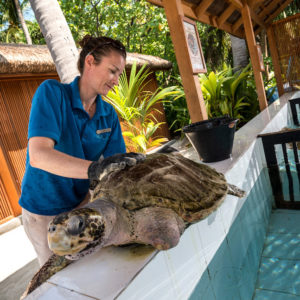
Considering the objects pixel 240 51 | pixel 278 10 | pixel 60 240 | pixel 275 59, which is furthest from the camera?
pixel 240 51

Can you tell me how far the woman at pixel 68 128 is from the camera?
1.19m

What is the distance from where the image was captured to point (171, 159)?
159 centimetres

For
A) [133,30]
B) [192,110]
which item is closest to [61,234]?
[192,110]

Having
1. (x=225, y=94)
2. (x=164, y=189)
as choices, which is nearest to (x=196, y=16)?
(x=225, y=94)

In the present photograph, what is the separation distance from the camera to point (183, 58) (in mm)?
2533

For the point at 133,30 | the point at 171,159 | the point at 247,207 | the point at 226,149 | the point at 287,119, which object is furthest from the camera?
the point at 133,30

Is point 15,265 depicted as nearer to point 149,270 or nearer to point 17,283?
point 17,283

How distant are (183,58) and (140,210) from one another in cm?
185

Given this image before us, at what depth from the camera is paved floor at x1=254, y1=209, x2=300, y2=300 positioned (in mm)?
1466

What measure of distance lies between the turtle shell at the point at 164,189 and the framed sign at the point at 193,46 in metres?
Answer: 1.45

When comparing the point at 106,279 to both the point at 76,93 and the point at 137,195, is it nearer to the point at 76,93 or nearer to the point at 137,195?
the point at 137,195

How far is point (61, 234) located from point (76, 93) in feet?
2.71

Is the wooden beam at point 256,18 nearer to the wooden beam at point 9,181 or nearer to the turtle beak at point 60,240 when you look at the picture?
the wooden beam at point 9,181

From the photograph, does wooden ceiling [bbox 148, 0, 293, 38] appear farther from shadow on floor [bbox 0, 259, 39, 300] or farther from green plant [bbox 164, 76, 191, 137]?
shadow on floor [bbox 0, 259, 39, 300]
